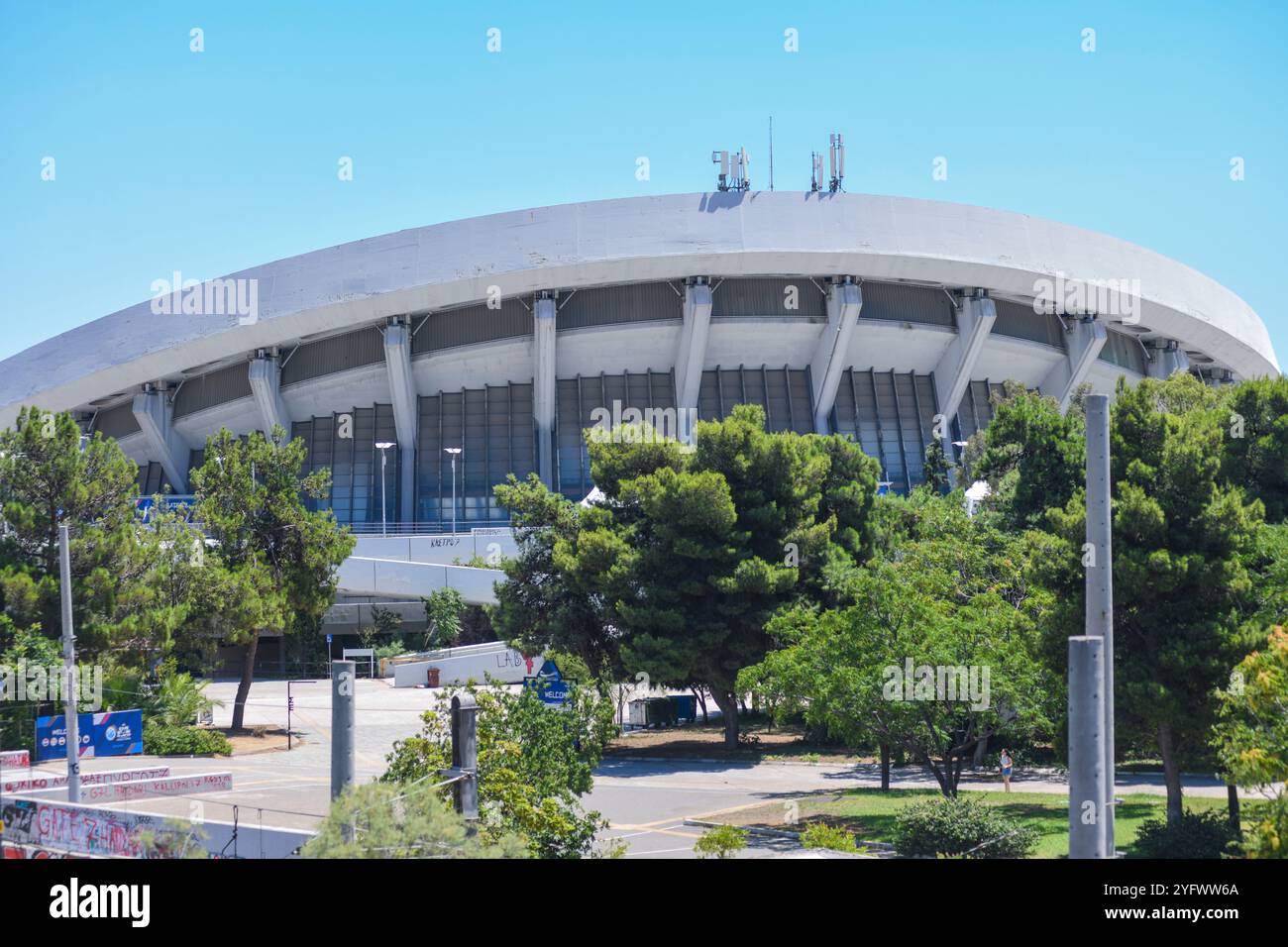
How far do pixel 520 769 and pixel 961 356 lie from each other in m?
47.8

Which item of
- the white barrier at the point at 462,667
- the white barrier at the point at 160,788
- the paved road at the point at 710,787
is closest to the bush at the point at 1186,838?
the paved road at the point at 710,787

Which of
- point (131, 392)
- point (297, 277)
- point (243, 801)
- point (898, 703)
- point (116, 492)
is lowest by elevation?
point (243, 801)

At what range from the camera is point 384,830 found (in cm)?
994

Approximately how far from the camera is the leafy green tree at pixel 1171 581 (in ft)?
56.6

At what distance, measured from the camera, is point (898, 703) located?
2042cm

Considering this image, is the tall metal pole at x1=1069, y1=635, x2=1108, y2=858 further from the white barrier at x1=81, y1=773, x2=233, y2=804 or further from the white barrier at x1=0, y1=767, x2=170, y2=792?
the white barrier at x1=0, y1=767, x2=170, y2=792

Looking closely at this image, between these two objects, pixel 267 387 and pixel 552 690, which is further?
pixel 267 387

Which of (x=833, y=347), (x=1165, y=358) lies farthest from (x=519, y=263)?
(x=1165, y=358)

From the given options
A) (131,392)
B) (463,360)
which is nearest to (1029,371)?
(463,360)

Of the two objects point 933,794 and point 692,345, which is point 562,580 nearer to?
point 933,794

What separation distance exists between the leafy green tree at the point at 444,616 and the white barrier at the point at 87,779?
2644 centimetres
